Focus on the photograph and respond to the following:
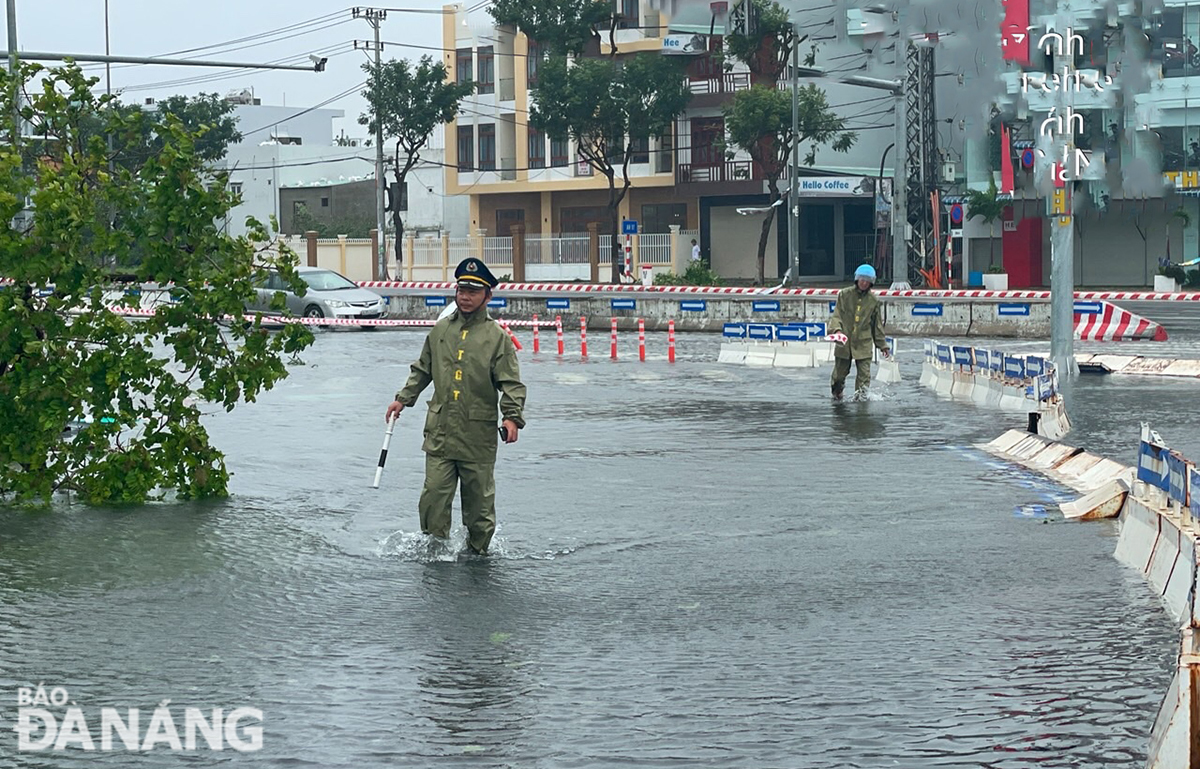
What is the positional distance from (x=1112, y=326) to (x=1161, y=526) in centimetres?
2440

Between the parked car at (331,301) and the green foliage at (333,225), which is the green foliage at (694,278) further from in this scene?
the green foliage at (333,225)

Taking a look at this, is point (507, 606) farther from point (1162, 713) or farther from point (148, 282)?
point (148, 282)

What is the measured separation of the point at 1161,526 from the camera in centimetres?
958

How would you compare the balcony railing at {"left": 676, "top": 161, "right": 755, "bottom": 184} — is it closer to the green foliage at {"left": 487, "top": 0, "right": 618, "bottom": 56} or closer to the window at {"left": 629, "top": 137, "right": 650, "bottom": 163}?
the window at {"left": 629, "top": 137, "right": 650, "bottom": 163}

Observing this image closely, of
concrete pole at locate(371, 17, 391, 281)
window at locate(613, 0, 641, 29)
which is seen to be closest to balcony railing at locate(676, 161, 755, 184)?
window at locate(613, 0, 641, 29)

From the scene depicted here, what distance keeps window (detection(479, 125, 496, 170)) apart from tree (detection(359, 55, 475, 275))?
4.57m

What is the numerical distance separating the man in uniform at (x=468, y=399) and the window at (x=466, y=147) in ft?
205

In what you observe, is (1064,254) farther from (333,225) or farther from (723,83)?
(333,225)

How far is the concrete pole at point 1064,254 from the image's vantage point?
2217 cm

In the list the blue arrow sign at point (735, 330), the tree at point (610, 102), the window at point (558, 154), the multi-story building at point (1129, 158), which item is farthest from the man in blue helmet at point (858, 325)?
the window at point (558, 154)

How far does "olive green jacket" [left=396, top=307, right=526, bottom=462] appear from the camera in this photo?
10.1 metres

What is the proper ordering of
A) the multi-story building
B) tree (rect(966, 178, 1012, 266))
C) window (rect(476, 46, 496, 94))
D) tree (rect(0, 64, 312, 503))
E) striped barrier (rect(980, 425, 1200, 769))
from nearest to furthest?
striped barrier (rect(980, 425, 1200, 769))
tree (rect(0, 64, 312, 503))
the multi-story building
tree (rect(966, 178, 1012, 266))
window (rect(476, 46, 496, 94))

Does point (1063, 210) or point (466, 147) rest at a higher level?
point (466, 147)

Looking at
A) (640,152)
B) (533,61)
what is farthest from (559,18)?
(533,61)
